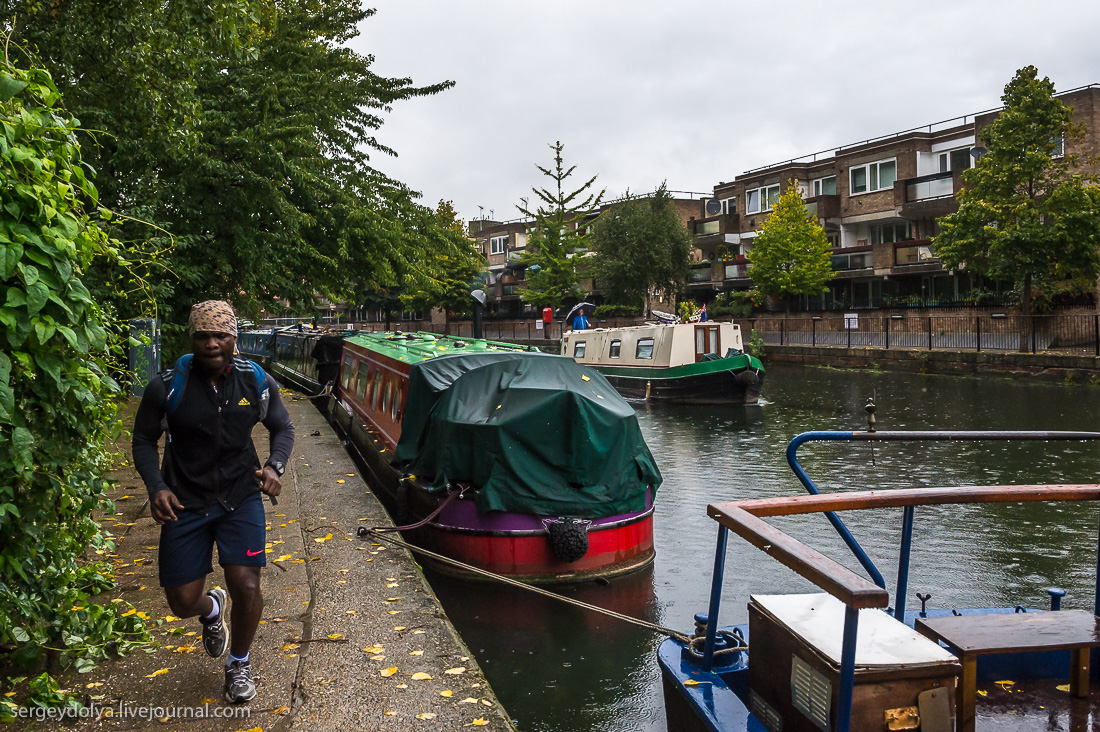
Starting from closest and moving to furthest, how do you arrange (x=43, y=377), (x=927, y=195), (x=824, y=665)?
(x=824, y=665) < (x=43, y=377) < (x=927, y=195)

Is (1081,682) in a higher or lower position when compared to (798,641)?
lower

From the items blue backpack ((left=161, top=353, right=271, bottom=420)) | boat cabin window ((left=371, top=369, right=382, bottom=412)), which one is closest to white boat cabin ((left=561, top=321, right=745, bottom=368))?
boat cabin window ((left=371, top=369, right=382, bottom=412))

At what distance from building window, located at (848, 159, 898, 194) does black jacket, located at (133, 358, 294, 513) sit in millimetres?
42933

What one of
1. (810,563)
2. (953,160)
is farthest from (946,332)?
(810,563)

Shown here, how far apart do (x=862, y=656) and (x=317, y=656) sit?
2871mm

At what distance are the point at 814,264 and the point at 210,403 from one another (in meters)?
38.0

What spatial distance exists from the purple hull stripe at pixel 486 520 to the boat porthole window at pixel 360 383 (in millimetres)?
6192

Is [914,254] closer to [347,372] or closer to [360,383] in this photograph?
[347,372]

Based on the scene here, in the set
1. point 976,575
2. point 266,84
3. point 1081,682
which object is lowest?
point 976,575

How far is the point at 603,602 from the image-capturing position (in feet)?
25.0

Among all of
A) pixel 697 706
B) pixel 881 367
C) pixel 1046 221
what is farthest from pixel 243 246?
pixel 1046 221

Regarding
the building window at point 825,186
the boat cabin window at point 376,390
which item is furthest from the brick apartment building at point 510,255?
the boat cabin window at point 376,390

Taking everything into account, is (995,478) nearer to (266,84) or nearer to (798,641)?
(798,641)

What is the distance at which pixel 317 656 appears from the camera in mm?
4629
